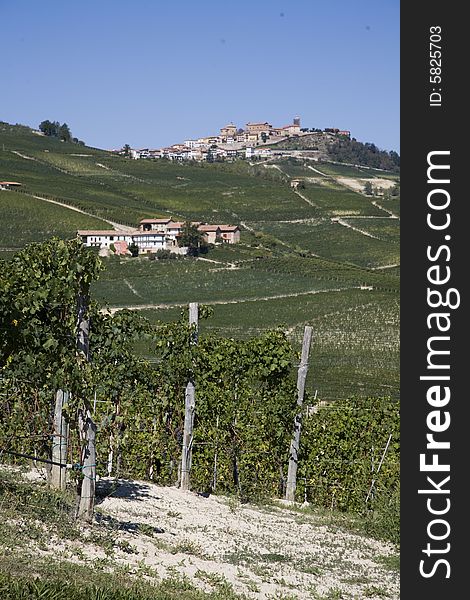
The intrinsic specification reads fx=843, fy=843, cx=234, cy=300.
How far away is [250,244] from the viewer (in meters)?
69.4

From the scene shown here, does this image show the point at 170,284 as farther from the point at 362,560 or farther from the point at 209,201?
the point at 362,560

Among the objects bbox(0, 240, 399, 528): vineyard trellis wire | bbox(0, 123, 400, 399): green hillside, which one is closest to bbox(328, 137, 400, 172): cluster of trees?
bbox(0, 123, 400, 399): green hillside

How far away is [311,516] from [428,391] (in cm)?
544

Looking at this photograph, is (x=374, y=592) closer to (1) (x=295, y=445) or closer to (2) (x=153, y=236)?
(1) (x=295, y=445)

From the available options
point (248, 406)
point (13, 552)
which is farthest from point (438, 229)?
point (248, 406)

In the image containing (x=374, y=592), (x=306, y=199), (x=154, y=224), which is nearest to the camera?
(x=374, y=592)

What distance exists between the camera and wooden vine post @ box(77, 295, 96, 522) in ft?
24.1

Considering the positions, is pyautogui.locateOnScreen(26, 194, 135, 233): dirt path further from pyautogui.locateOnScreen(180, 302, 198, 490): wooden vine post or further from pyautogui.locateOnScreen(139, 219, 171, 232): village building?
pyautogui.locateOnScreen(180, 302, 198, 490): wooden vine post

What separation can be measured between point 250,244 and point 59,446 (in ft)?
202

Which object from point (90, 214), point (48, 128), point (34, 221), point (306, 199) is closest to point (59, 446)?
point (34, 221)

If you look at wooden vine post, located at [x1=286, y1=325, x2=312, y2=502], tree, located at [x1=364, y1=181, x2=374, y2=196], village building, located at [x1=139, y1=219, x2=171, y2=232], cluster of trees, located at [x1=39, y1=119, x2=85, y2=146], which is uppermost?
cluster of trees, located at [x1=39, y1=119, x2=85, y2=146]

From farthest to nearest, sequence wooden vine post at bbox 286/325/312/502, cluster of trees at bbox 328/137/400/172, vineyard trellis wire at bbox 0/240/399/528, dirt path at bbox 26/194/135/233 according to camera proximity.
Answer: cluster of trees at bbox 328/137/400/172 → dirt path at bbox 26/194/135/233 → wooden vine post at bbox 286/325/312/502 → vineyard trellis wire at bbox 0/240/399/528

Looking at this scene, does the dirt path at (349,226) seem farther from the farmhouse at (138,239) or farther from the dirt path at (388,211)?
the farmhouse at (138,239)

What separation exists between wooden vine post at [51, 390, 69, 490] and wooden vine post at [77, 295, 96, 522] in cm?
62
